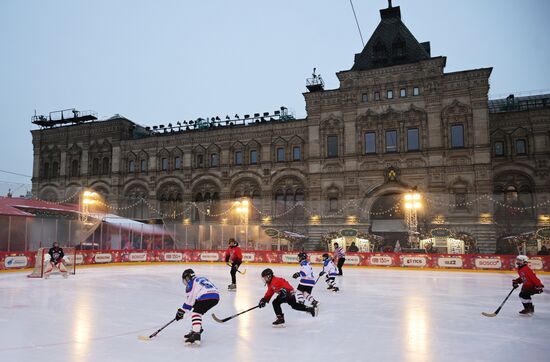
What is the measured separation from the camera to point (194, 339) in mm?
8336

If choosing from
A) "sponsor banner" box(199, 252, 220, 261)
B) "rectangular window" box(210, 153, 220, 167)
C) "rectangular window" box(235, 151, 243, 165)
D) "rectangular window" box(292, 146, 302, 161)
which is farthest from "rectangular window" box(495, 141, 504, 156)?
"rectangular window" box(210, 153, 220, 167)

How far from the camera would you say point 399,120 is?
3978 cm

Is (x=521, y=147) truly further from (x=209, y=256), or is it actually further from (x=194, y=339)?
(x=194, y=339)

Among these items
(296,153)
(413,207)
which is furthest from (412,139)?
(413,207)

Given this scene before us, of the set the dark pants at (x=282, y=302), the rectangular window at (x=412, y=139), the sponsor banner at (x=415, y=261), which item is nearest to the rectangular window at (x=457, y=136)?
the rectangular window at (x=412, y=139)

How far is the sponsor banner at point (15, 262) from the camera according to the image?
2497cm

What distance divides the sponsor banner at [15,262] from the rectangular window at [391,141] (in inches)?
1133

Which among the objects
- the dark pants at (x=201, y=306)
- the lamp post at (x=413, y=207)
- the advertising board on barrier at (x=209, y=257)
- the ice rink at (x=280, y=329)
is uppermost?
the lamp post at (x=413, y=207)

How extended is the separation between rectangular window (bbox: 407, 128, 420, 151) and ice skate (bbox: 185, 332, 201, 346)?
112 ft

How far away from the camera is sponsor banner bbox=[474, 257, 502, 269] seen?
26380mm

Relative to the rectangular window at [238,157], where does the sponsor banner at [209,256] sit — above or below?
below

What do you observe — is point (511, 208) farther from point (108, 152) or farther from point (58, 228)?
point (108, 152)

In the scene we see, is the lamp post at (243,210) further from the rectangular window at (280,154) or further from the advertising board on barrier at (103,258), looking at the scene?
the advertising board on barrier at (103,258)

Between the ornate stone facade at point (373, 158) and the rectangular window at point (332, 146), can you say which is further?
the rectangular window at point (332, 146)
